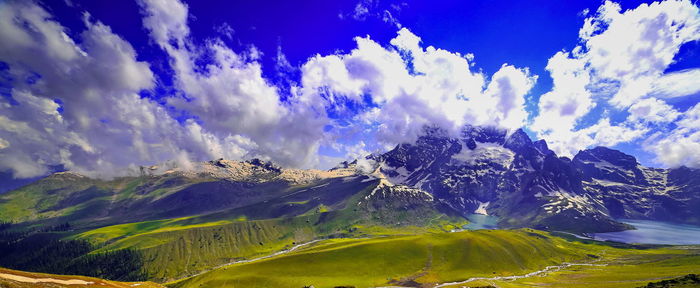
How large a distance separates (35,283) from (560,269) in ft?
798

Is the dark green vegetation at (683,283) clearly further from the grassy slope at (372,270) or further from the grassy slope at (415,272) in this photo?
the grassy slope at (372,270)

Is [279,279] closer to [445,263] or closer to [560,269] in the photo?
[445,263]

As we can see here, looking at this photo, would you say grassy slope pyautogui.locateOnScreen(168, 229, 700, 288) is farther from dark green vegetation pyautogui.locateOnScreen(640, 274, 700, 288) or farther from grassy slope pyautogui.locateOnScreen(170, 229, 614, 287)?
dark green vegetation pyautogui.locateOnScreen(640, 274, 700, 288)

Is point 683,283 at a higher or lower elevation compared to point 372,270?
higher

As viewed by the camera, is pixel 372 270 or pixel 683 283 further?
pixel 372 270

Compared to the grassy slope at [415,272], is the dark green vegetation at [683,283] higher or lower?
Answer: higher

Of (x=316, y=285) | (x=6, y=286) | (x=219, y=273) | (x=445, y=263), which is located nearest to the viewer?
(x=6, y=286)

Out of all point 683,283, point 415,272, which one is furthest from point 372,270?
point 683,283

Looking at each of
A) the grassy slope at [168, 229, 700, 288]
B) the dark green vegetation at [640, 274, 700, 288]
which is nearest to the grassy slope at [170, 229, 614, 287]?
the grassy slope at [168, 229, 700, 288]

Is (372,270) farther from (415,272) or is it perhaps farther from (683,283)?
(683,283)

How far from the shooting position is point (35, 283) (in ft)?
192

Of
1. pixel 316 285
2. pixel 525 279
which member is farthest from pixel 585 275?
pixel 316 285

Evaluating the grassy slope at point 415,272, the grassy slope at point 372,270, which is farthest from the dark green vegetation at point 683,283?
the grassy slope at point 372,270

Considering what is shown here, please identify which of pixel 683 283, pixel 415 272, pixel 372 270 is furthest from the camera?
pixel 372 270
